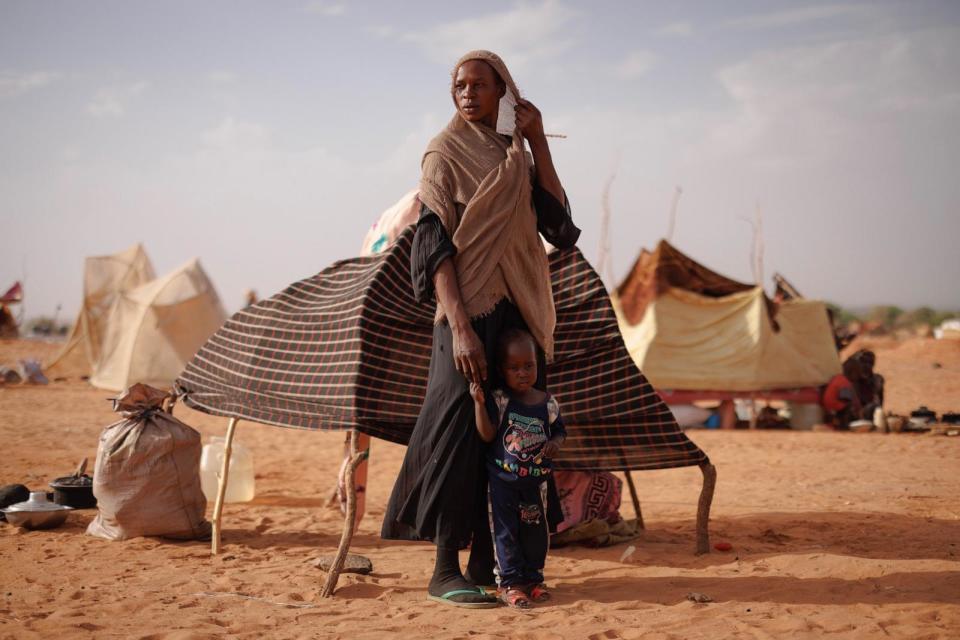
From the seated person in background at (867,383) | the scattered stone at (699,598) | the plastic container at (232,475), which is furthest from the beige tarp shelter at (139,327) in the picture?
the scattered stone at (699,598)

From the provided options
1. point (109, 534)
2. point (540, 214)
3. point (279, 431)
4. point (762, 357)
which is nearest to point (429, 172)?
point (540, 214)

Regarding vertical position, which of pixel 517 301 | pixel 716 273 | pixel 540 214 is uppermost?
pixel 716 273

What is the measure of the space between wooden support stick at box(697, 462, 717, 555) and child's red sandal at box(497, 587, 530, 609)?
4.08 feet

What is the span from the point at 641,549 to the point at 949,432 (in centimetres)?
725

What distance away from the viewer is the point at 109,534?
4.21 meters

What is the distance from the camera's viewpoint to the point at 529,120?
3.10 m

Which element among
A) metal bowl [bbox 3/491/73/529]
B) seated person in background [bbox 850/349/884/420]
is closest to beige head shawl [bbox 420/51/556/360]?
metal bowl [bbox 3/491/73/529]

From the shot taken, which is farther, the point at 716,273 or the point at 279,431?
the point at 716,273

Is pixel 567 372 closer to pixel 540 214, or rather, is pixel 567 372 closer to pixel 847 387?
pixel 540 214

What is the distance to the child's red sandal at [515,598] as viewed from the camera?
2.94m

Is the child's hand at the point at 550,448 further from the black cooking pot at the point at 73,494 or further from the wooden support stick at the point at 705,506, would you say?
the black cooking pot at the point at 73,494

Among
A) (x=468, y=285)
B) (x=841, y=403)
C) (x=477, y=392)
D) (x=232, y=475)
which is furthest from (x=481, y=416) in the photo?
(x=841, y=403)

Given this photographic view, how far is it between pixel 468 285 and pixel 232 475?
10.8 ft

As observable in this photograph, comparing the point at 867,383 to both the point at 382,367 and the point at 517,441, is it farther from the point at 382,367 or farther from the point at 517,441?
the point at 517,441
